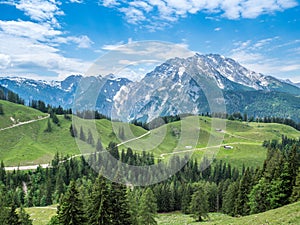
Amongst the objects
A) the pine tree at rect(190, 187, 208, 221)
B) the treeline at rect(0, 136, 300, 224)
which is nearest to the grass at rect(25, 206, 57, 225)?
the treeline at rect(0, 136, 300, 224)

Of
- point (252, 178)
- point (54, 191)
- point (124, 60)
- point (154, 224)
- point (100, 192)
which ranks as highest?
point (124, 60)

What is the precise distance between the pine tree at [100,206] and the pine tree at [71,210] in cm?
196

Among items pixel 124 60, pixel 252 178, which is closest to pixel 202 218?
pixel 252 178

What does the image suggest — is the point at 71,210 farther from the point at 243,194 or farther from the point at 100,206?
the point at 243,194

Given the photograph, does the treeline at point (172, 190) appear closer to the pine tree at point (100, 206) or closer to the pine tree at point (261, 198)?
the pine tree at point (261, 198)

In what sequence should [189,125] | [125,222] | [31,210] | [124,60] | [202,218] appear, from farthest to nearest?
[31,210] < [202,218] < [125,222] < [189,125] < [124,60]

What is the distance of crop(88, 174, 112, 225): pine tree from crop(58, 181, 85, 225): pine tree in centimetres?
196

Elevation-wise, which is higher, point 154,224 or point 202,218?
point 154,224

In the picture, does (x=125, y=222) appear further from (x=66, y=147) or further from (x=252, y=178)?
(x=66, y=147)

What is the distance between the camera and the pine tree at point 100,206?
37134 mm

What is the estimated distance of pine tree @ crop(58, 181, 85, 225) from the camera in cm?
3553

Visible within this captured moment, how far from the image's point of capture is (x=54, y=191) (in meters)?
122

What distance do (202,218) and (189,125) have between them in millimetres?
57915

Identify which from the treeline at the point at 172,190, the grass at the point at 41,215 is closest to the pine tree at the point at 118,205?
the treeline at the point at 172,190
